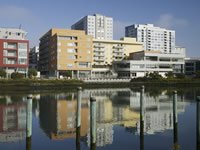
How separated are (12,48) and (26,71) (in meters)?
9.13

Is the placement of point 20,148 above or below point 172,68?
below

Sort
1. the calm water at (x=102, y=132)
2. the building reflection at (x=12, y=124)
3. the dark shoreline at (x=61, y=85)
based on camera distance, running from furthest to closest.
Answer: the dark shoreline at (x=61, y=85)
the building reflection at (x=12, y=124)
the calm water at (x=102, y=132)

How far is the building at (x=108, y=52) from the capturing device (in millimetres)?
136125

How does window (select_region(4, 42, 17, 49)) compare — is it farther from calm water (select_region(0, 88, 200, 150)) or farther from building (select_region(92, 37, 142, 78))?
calm water (select_region(0, 88, 200, 150))

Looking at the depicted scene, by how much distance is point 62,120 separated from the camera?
31109mm

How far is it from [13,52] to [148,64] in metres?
56.6

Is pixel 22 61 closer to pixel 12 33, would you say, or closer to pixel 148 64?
pixel 12 33

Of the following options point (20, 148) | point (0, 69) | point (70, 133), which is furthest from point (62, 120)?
point (0, 69)

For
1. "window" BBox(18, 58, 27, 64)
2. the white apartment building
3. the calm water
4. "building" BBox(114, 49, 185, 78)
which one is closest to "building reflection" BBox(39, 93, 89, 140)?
the calm water

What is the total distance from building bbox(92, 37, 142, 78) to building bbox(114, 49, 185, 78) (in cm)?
632

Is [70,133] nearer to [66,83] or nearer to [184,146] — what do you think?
[184,146]

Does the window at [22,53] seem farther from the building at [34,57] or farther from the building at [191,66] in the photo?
the building at [191,66]

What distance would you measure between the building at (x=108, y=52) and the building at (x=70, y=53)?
15792 mm

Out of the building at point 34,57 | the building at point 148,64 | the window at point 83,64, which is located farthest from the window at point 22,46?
the building at point 34,57
